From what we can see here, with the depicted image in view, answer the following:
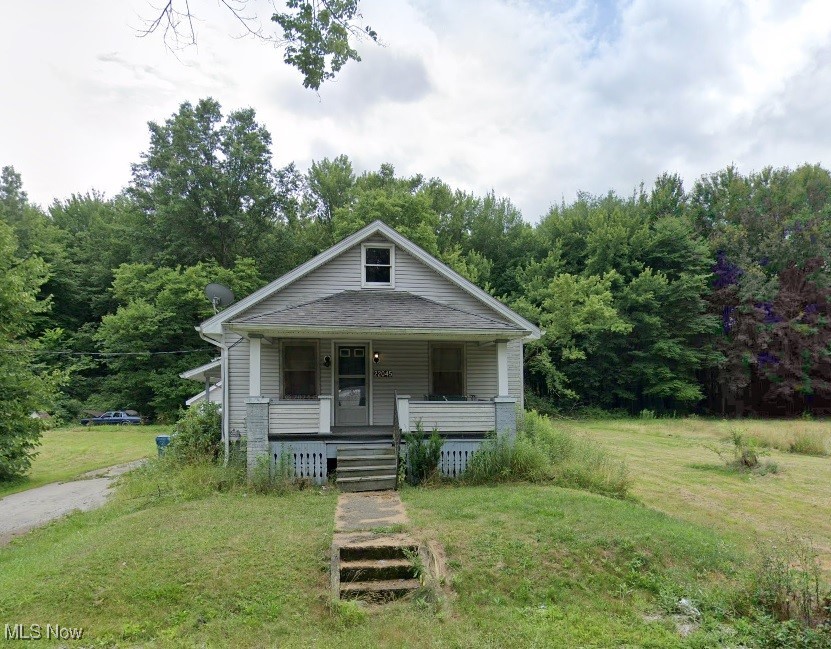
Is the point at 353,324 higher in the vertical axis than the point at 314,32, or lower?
lower

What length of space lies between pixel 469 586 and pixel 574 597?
1173mm

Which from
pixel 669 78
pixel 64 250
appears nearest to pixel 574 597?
pixel 669 78

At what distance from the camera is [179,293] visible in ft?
103

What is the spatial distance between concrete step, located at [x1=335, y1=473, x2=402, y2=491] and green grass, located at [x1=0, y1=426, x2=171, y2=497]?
30.5ft

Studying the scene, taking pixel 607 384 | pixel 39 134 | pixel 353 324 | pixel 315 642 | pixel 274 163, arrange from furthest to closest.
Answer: pixel 274 163
pixel 607 384
pixel 39 134
pixel 353 324
pixel 315 642

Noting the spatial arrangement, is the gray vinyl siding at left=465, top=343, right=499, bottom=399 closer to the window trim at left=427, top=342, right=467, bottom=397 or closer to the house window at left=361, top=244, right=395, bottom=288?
the window trim at left=427, top=342, right=467, bottom=397

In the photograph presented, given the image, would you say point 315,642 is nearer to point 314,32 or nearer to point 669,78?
point 314,32

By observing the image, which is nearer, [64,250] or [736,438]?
[736,438]

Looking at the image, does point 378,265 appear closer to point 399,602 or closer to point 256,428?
point 256,428

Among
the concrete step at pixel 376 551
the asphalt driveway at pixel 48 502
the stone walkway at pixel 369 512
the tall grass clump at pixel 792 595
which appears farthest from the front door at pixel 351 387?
the tall grass clump at pixel 792 595

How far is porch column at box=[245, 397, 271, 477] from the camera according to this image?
419 inches

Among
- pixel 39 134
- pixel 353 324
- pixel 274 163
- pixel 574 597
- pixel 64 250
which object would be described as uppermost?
pixel 274 163

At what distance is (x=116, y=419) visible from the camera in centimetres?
3127

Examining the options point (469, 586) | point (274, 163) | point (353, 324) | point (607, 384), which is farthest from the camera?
point (274, 163)
